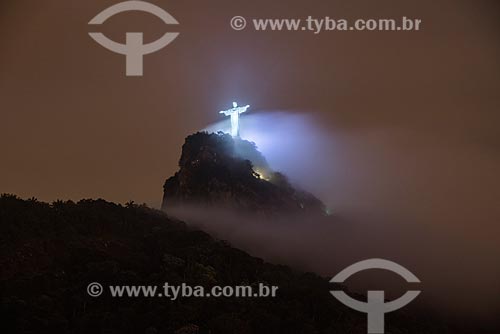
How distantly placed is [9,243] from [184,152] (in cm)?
816

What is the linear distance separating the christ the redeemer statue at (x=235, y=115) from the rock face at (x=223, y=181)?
266 millimetres

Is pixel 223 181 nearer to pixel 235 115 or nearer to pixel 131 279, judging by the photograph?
pixel 235 115

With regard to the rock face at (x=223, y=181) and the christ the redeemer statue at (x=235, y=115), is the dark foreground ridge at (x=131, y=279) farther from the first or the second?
the christ the redeemer statue at (x=235, y=115)

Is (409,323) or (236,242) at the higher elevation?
(236,242)

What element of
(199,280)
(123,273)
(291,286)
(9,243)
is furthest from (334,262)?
(9,243)

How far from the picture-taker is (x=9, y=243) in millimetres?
14617

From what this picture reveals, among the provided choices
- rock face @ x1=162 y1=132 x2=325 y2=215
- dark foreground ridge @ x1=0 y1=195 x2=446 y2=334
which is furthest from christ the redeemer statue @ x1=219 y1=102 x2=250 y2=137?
dark foreground ridge @ x1=0 y1=195 x2=446 y2=334

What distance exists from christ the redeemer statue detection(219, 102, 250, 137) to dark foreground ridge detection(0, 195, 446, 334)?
191 inches

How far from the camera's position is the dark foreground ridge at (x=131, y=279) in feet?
42.7

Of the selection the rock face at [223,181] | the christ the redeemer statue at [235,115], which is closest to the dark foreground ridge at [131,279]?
the rock face at [223,181]

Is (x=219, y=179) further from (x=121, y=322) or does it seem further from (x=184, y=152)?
(x=121, y=322)

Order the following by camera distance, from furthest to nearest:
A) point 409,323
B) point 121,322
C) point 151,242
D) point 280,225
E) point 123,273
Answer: point 280,225 < point 151,242 < point 409,323 < point 123,273 < point 121,322

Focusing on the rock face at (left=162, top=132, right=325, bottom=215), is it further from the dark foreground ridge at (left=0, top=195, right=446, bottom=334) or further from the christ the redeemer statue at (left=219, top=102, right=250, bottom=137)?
the dark foreground ridge at (left=0, top=195, right=446, bottom=334)

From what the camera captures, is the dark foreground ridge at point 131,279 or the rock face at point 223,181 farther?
the rock face at point 223,181
